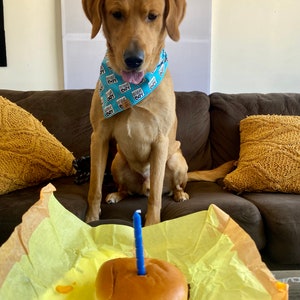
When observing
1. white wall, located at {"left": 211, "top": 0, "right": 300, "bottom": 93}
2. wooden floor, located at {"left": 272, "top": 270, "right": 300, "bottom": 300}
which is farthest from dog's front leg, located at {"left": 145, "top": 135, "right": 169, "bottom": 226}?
white wall, located at {"left": 211, "top": 0, "right": 300, "bottom": 93}

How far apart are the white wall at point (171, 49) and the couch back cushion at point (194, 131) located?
623 mm

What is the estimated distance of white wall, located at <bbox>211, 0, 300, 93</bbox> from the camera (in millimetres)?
2768

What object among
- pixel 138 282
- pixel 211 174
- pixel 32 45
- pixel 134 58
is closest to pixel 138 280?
pixel 138 282

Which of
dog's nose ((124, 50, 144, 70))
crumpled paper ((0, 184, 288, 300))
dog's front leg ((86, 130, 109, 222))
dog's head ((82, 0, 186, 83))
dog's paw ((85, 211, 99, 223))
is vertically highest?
dog's head ((82, 0, 186, 83))

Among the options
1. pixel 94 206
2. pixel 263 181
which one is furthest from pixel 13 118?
pixel 263 181

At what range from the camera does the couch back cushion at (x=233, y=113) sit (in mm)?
2176

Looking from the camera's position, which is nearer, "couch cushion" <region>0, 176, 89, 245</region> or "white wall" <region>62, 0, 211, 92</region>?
"couch cushion" <region>0, 176, 89, 245</region>

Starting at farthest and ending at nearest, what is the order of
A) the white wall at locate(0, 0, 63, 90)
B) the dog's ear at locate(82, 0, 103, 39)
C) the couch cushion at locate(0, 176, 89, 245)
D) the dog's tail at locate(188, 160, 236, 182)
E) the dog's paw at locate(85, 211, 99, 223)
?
the white wall at locate(0, 0, 63, 90) → the dog's tail at locate(188, 160, 236, 182) → the dog's paw at locate(85, 211, 99, 223) → the dog's ear at locate(82, 0, 103, 39) → the couch cushion at locate(0, 176, 89, 245)

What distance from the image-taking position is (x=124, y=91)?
1.62 m

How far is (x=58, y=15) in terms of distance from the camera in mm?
2703

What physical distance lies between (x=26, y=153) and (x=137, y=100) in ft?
1.89

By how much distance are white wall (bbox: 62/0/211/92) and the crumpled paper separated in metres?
2.10

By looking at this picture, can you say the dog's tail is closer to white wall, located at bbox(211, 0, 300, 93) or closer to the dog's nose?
the dog's nose

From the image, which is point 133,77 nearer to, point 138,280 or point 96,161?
point 96,161
